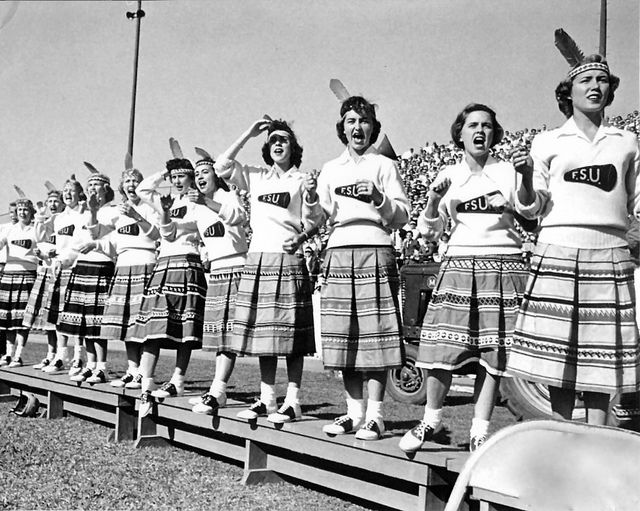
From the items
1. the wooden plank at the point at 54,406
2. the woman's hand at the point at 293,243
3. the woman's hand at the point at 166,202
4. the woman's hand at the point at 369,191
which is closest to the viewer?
the woman's hand at the point at 369,191

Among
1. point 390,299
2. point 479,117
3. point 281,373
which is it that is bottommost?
point 281,373

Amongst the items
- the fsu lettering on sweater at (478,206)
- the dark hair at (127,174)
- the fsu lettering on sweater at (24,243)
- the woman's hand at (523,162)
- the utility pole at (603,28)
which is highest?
the utility pole at (603,28)

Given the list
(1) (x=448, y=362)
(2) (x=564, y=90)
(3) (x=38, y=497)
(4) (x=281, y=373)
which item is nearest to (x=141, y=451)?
(3) (x=38, y=497)

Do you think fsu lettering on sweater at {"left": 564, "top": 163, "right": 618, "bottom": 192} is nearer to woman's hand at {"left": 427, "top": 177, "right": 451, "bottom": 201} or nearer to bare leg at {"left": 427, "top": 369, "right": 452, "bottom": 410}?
woman's hand at {"left": 427, "top": 177, "right": 451, "bottom": 201}

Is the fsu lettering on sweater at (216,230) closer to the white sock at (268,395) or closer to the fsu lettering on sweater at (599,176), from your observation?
the white sock at (268,395)

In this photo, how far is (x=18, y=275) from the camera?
7.29 metres

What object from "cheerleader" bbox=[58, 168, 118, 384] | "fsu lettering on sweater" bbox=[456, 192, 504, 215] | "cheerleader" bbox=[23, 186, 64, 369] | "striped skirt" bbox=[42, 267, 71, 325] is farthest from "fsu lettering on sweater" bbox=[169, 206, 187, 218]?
"fsu lettering on sweater" bbox=[456, 192, 504, 215]

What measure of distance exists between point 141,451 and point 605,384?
300 centimetres

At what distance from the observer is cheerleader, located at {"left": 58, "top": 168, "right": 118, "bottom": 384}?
5730 mm

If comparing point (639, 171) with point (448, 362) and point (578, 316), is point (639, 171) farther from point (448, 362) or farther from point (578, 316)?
point (448, 362)

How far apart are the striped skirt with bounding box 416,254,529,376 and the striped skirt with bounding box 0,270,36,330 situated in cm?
525

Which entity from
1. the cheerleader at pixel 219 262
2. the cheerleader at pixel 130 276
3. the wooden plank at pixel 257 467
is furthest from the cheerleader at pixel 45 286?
the wooden plank at pixel 257 467

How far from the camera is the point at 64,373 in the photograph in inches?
247

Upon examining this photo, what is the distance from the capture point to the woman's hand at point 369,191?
3287 mm
